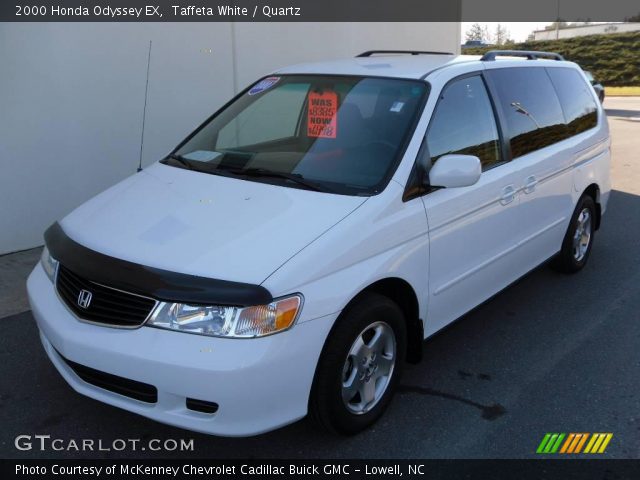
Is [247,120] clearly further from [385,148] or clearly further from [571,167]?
[571,167]

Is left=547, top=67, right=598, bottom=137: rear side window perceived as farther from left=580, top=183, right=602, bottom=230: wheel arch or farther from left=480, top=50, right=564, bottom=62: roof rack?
left=580, top=183, right=602, bottom=230: wheel arch

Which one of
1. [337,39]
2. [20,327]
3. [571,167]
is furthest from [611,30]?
[20,327]

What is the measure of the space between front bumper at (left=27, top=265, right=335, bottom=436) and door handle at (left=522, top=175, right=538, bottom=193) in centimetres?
207

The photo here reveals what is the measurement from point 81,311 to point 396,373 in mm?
1600

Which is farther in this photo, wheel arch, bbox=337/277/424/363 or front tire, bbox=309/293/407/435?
wheel arch, bbox=337/277/424/363

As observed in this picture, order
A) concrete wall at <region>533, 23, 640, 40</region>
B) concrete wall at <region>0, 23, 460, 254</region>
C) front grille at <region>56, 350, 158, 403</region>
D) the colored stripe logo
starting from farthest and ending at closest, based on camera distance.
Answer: concrete wall at <region>533, 23, 640, 40</region>
concrete wall at <region>0, 23, 460, 254</region>
the colored stripe logo
front grille at <region>56, 350, 158, 403</region>

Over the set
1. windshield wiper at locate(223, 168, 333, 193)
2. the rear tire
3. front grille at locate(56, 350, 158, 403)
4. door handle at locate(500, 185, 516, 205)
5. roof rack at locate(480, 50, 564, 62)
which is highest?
roof rack at locate(480, 50, 564, 62)

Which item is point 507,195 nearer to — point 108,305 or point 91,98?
point 108,305

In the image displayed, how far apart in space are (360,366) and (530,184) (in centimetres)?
198

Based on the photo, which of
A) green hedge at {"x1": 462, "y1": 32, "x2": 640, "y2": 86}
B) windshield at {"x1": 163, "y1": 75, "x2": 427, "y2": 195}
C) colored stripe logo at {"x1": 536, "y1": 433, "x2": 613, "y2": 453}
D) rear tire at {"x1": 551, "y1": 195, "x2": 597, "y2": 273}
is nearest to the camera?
colored stripe logo at {"x1": 536, "y1": 433, "x2": 613, "y2": 453}

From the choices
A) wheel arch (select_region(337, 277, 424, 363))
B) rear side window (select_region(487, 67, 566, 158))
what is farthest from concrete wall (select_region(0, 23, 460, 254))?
wheel arch (select_region(337, 277, 424, 363))

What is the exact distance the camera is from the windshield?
3.48m

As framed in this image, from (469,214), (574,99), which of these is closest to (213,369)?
(469,214)

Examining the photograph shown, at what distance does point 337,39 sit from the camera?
9.28 m
